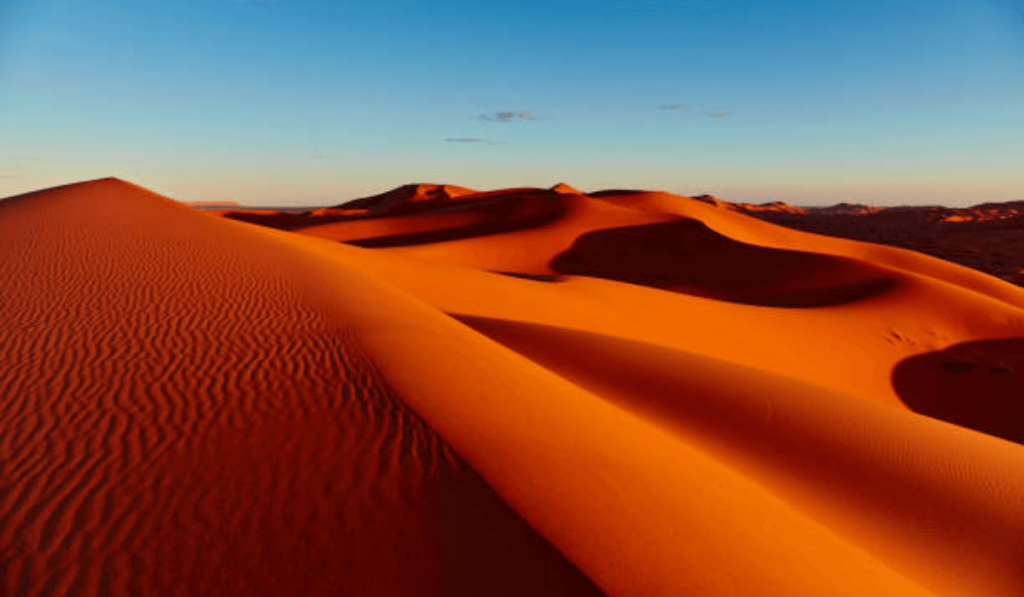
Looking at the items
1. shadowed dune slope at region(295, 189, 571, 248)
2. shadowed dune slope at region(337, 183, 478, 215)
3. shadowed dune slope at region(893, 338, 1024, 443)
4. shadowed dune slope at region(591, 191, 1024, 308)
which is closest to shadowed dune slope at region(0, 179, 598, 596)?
shadowed dune slope at region(893, 338, 1024, 443)

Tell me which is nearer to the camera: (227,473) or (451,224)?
(227,473)

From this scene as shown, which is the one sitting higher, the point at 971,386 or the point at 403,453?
the point at 403,453

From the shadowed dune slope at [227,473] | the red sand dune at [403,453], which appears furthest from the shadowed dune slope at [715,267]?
the shadowed dune slope at [227,473]

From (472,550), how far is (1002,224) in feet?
224

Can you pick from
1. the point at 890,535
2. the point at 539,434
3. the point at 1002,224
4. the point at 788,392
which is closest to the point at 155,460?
the point at 539,434

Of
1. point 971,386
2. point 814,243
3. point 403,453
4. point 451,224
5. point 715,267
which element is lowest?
point 971,386

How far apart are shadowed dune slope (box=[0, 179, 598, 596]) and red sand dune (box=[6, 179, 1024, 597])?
0.05ft

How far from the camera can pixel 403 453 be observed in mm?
3734

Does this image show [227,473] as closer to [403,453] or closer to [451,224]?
[403,453]

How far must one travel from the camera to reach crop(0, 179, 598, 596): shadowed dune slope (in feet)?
9.21

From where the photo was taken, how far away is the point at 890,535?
5.54 metres

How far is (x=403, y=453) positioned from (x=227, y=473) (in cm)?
106

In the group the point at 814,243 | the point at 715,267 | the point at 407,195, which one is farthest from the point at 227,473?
the point at 407,195

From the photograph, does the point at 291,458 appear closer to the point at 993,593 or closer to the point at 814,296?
the point at 993,593
